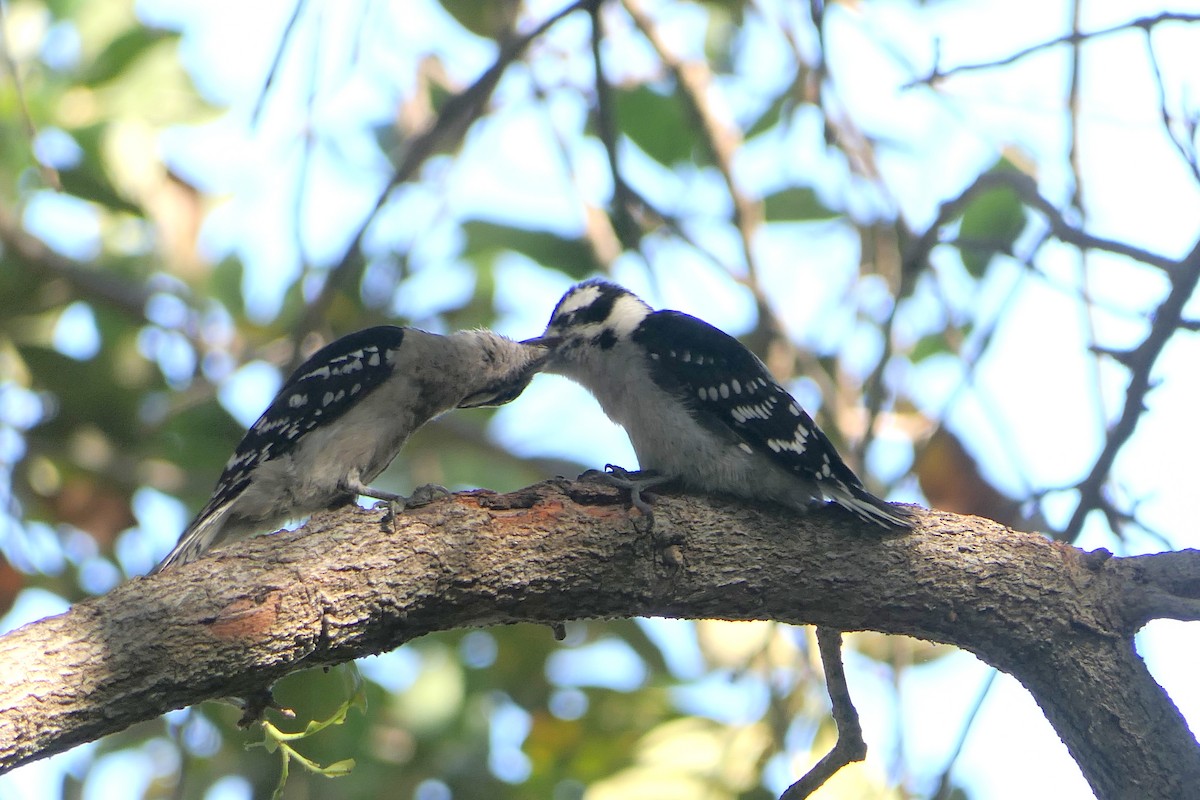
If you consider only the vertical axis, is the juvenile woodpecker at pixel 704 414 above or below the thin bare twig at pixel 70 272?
below

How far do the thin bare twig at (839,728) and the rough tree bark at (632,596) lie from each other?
20 centimetres

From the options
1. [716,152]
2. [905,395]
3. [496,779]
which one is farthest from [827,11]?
[496,779]

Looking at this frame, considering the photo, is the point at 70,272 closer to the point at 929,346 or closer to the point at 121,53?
the point at 121,53

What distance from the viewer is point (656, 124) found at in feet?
21.1

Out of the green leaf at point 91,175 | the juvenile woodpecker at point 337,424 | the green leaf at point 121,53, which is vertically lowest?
the juvenile woodpecker at point 337,424

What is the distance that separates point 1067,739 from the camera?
3.17 m

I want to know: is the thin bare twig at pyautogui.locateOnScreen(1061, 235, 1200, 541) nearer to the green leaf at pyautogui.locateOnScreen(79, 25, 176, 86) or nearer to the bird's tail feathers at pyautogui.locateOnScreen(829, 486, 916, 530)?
the bird's tail feathers at pyautogui.locateOnScreen(829, 486, 916, 530)

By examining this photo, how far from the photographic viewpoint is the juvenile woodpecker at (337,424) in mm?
3783

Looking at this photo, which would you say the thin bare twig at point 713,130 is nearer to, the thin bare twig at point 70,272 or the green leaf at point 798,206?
the green leaf at point 798,206

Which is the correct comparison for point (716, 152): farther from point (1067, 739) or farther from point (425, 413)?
point (1067, 739)

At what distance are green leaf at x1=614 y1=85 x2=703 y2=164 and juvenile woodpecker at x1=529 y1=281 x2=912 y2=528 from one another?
2.25m

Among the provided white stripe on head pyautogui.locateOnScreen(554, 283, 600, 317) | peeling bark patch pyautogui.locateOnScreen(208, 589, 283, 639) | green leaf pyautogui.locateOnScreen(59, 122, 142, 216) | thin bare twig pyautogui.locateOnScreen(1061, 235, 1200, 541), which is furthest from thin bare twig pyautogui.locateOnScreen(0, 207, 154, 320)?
thin bare twig pyautogui.locateOnScreen(1061, 235, 1200, 541)

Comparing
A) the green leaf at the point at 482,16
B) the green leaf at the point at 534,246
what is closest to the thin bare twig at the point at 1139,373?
the green leaf at the point at 534,246

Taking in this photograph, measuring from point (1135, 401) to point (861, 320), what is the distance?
2772 millimetres
